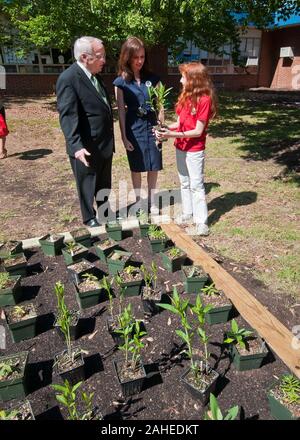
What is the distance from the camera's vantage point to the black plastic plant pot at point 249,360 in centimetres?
217

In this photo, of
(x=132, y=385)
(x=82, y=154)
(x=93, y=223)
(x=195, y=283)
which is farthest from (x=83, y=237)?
(x=132, y=385)

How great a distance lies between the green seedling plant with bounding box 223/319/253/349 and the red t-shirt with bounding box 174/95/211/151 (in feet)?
6.81

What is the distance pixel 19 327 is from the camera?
247 centimetres

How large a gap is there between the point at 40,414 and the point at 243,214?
3.65 m

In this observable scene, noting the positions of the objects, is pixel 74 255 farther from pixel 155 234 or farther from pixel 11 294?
pixel 155 234

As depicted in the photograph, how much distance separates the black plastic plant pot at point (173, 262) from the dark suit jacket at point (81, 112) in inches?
56.8

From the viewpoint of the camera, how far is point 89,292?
9.12 ft

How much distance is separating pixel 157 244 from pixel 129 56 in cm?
200

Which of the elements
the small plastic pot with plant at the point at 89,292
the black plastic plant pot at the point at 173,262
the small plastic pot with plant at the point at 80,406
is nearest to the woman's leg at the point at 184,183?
the black plastic plant pot at the point at 173,262

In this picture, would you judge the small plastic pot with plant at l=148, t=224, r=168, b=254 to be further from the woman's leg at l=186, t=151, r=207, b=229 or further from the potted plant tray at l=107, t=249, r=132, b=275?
the woman's leg at l=186, t=151, r=207, b=229

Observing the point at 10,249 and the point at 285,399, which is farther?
the point at 10,249

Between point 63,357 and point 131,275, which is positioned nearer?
point 63,357
